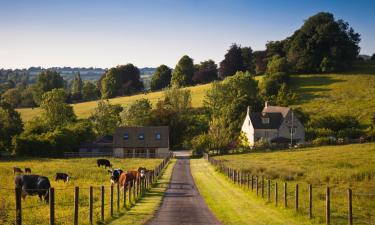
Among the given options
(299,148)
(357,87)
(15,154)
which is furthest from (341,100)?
(15,154)

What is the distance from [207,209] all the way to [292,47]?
428ft

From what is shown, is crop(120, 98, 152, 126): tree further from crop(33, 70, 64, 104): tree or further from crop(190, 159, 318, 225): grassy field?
crop(190, 159, 318, 225): grassy field

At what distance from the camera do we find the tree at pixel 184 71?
181875mm

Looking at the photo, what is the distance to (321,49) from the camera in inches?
5856

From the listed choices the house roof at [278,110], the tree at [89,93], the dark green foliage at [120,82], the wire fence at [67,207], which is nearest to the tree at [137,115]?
the house roof at [278,110]

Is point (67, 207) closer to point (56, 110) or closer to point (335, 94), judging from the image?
point (56, 110)

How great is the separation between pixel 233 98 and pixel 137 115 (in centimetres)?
2595

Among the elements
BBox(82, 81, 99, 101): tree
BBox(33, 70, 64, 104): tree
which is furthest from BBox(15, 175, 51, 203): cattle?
BBox(82, 81, 99, 101): tree

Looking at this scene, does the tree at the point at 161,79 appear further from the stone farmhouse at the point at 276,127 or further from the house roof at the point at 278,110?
the stone farmhouse at the point at 276,127

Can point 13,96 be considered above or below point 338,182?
above

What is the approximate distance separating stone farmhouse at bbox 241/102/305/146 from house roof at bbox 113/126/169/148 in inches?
737

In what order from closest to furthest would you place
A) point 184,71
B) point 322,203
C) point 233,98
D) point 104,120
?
point 322,203 → point 104,120 → point 233,98 → point 184,71

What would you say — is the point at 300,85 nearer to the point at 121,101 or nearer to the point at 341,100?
the point at 341,100

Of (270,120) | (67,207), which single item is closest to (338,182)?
(67,207)
